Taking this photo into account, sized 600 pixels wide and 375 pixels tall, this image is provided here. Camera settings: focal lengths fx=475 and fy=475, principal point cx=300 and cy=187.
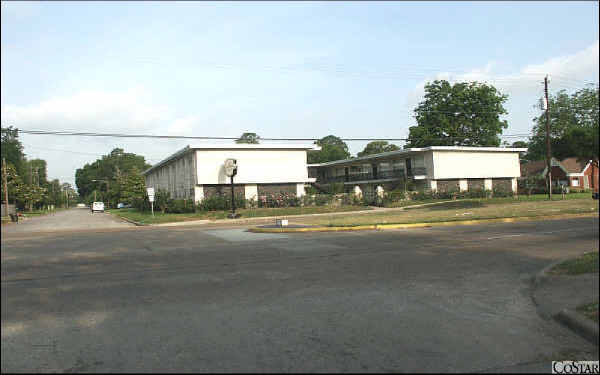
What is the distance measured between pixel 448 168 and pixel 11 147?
150 ft

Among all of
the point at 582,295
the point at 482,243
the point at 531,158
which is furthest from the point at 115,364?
the point at 531,158

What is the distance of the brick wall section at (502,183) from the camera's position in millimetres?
50069

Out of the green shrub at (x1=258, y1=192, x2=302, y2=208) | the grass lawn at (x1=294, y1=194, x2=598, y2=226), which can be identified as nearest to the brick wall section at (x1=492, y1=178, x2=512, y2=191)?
the grass lawn at (x1=294, y1=194, x2=598, y2=226)

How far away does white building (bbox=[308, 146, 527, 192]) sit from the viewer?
4694cm

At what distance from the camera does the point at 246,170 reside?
4000 centimetres

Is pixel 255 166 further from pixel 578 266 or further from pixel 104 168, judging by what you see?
pixel 104 168

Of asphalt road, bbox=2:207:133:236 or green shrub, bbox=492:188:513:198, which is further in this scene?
green shrub, bbox=492:188:513:198

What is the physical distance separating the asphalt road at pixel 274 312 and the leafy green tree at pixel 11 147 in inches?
43.0

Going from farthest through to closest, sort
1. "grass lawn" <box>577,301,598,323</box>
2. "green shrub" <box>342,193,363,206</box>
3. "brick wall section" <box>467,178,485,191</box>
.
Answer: "brick wall section" <box>467,178,485,191</box>
"green shrub" <box>342,193,363,206</box>
"grass lawn" <box>577,301,598,323</box>

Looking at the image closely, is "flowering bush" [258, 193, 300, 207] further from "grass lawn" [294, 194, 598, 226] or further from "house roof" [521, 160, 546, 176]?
"house roof" [521, 160, 546, 176]

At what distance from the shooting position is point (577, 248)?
1191 centimetres

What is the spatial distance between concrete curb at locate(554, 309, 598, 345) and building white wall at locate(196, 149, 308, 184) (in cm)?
3416

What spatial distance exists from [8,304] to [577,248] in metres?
12.3

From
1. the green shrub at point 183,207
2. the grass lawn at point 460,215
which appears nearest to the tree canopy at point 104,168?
the green shrub at point 183,207
